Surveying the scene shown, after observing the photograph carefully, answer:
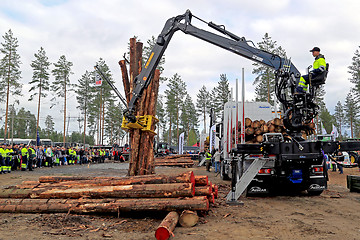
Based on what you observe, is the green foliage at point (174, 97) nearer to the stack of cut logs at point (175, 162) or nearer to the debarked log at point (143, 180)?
the stack of cut logs at point (175, 162)

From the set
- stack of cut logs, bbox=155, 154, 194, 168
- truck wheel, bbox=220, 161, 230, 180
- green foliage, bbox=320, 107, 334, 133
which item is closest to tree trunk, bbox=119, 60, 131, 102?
truck wheel, bbox=220, 161, 230, 180

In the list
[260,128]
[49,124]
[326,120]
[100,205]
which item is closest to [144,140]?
[100,205]

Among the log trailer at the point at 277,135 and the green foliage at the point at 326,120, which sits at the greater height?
the green foliage at the point at 326,120

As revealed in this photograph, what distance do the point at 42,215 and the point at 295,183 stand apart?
6.87m

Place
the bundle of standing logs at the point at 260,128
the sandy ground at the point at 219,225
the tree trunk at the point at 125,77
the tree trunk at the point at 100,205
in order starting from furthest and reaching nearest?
the bundle of standing logs at the point at 260,128
the tree trunk at the point at 125,77
the tree trunk at the point at 100,205
the sandy ground at the point at 219,225

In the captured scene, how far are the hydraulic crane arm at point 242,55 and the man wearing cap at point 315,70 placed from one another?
0.19m

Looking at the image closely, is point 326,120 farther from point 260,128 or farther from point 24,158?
point 24,158

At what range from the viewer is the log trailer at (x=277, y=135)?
7.48 metres

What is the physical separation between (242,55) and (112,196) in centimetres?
601

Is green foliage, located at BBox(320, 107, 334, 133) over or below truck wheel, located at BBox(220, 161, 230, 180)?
over

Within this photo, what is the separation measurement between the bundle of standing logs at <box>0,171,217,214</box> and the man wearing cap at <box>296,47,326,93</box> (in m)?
3.66

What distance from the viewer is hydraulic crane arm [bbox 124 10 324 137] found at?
7.79 meters

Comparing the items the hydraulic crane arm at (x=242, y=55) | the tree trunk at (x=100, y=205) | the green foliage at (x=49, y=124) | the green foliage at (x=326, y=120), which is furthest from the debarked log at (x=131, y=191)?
the green foliage at (x=49, y=124)

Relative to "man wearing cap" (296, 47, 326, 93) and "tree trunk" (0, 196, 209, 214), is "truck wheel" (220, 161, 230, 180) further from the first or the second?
"tree trunk" (0, 196, 209, 214)
